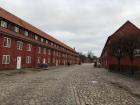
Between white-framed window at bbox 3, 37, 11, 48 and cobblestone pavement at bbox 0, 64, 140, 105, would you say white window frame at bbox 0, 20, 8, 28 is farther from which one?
cobblestone pavement at bbox 0, 64, 140, 105

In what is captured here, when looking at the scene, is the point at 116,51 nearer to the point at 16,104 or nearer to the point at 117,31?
the point at 117,31

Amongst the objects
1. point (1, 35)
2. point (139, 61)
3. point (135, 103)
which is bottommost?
point (135, 103)

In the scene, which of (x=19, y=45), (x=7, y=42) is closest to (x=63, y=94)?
(x=7, y=42)

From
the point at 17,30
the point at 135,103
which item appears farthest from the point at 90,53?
the point at 135,103

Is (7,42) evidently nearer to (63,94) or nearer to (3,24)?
(3,24)

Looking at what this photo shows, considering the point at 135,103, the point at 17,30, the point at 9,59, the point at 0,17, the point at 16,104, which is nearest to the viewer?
the point at 16,104

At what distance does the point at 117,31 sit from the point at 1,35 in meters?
22.7

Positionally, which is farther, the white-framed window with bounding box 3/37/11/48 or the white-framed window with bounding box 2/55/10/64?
the white-framed window with bounding box 3/37/11/48

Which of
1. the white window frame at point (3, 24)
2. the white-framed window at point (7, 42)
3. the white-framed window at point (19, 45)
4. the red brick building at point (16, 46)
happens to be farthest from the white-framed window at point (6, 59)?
the white window frame at point (3, 24)

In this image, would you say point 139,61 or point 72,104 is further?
point 139,61

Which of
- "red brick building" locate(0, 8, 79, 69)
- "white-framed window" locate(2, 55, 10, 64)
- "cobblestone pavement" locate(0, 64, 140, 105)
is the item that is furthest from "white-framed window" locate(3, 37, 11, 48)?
"cobblestone pavement" locate(0, 64, 140, 105)

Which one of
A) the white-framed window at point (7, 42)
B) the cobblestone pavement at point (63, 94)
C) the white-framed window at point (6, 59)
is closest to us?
the cobblestone pavement at point (63, 94)

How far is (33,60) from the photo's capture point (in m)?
38.7

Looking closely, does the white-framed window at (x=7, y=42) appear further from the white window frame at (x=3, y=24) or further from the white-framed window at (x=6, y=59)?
the white window frame at (x=3, y=24)
